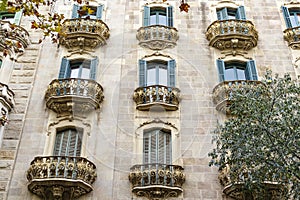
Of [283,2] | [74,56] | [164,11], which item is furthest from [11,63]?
[283,2]

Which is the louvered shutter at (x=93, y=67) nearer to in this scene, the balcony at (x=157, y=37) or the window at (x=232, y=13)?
the balcony at (x=157, y=37)

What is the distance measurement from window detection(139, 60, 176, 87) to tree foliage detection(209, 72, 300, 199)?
5066mm

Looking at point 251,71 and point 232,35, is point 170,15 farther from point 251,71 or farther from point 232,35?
point 251,71

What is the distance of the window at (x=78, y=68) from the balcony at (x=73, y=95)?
0.80 metres

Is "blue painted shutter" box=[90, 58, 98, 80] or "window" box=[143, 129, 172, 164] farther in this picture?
"blue painted shutter" box=[90, 58, 98, 80]

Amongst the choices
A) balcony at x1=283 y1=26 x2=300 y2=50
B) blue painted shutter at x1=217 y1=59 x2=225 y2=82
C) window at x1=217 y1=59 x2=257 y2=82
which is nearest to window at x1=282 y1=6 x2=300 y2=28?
balcony at x1=283 y1=26 x2=300 y2=50

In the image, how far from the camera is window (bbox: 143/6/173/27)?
57.5 feet

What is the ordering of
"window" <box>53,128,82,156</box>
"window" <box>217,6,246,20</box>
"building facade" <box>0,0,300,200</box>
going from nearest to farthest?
"building facade" <box>0,0,300,200</box> < "window" <box>53,128,82,156</box> < "window" <box>217,6,246,20</box>

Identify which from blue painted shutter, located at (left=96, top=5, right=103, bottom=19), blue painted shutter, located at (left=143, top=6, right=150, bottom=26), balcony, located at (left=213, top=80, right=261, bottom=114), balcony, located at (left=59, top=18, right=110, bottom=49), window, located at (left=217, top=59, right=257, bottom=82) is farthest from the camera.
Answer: blue painted shutter, located at (left=96, top=5, right=103, bottom=19)

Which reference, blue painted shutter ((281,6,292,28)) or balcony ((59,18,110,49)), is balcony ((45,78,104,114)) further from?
blue painted shutter ((281,6,292,28))

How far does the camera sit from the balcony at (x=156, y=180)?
12.0 metres

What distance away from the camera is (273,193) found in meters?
11.6

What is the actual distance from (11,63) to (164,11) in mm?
7974

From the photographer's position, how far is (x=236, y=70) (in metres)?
15.9
